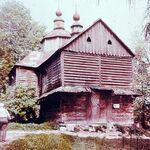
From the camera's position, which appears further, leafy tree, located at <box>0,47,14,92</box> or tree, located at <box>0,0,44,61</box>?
tree, located at <box>0,0,44,61</box>

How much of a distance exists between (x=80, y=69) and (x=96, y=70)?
127cm

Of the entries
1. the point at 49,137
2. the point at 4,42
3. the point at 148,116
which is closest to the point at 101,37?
the point at 148,116

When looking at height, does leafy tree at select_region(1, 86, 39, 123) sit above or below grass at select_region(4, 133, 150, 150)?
above

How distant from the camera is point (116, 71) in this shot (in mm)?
28891

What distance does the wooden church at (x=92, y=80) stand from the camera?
26875mm

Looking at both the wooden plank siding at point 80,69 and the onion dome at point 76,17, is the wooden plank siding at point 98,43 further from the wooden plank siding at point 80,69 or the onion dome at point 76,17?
Answer: the onion dome at point 76,17

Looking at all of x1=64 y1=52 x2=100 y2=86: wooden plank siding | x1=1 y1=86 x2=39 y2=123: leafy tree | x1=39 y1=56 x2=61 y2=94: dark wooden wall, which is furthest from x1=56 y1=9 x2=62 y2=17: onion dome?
x1=64 y1=52 x2=100 y2=86: wooden plank siding

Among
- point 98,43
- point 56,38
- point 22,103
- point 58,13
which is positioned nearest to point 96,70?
point 98,43

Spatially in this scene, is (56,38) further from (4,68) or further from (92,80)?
(92,80)

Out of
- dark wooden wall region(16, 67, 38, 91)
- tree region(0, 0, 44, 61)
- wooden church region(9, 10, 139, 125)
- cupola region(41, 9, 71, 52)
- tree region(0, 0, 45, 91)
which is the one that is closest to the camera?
wooden church region(9, 10, 139, 125)

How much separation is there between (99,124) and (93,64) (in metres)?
4.40

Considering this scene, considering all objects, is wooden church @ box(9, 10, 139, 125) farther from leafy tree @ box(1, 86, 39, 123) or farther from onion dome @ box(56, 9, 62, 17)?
onion dome @ box(56, 9, 62, 17)

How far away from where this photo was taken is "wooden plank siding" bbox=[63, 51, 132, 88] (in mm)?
27359

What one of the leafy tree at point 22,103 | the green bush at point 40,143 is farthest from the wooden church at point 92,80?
the green bush at point 40,143
